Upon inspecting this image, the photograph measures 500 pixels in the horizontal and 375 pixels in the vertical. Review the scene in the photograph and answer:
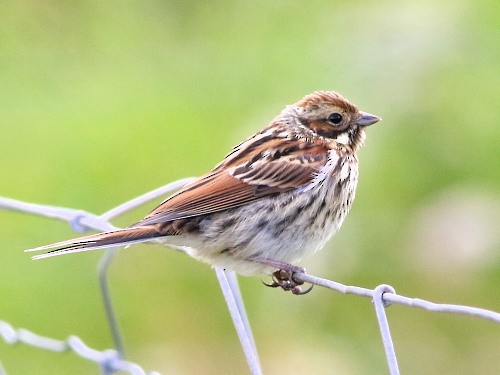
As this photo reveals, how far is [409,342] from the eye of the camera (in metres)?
5.60

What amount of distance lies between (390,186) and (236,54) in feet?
9.57

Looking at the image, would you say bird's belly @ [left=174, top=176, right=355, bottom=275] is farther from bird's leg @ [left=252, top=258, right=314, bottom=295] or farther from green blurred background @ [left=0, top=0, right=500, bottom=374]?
green blurred background @ [left=0, top=0, right=500, bottom=374]

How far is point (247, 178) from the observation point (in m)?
4.02

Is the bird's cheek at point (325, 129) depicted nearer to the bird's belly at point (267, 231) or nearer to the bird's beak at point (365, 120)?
the bird's beak at point (365, 120)

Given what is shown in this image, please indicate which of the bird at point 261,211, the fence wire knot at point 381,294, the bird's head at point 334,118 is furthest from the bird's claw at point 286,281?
the fence wire knot at point 381,294

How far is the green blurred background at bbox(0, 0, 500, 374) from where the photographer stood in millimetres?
5785

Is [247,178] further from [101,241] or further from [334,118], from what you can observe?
[101,241]

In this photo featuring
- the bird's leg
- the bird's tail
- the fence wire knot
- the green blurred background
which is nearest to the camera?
the fence wire knot

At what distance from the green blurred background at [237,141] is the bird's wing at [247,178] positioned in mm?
1646

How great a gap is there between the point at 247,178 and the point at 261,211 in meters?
0.15

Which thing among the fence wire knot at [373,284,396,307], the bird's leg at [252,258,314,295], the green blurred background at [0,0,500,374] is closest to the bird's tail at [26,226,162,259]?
the bird's leg at [252,258,314,295]

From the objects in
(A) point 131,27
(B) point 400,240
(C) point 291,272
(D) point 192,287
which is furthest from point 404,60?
(C) point 291,272

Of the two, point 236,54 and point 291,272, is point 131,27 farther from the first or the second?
point 291,272

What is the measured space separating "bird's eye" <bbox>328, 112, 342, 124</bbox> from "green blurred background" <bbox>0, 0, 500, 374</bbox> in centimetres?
158
